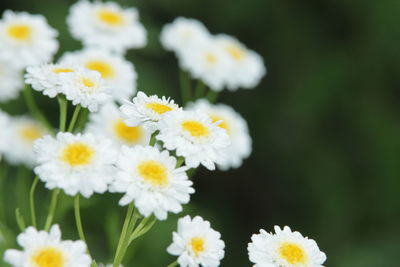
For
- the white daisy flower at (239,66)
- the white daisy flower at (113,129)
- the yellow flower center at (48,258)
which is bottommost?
the yellow flower center at (48,258)

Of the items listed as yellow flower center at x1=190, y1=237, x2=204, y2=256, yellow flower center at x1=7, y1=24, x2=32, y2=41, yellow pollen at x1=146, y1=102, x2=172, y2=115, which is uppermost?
yellow flower center at x1=7, y1=24, x2=32, y2=41

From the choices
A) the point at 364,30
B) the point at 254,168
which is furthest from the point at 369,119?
the point at 254,168

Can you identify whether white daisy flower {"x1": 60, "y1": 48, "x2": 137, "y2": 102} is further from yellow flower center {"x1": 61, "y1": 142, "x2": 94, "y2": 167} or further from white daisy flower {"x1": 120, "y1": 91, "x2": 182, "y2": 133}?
yellow flower center {"x1": 61, "y1": 142, "x2": 94, "y2": 167}

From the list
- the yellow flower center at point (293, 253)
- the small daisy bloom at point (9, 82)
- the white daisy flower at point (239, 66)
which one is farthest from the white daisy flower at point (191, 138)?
the small daisy bloom at point (9, 82)

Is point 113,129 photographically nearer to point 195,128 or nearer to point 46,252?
point 195,128

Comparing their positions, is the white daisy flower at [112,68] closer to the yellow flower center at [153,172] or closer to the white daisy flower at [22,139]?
the white daisy flower at [22,139]

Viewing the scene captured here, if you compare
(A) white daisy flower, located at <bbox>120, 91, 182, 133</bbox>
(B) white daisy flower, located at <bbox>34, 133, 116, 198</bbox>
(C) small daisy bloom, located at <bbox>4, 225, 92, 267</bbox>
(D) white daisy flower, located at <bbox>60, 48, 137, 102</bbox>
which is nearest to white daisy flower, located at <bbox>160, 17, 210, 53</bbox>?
(D) white daisy flower, located at <bbox>60, 48, 137, 102</bbox>

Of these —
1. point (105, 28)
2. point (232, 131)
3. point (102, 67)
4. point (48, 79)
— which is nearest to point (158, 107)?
point (48, 79)
